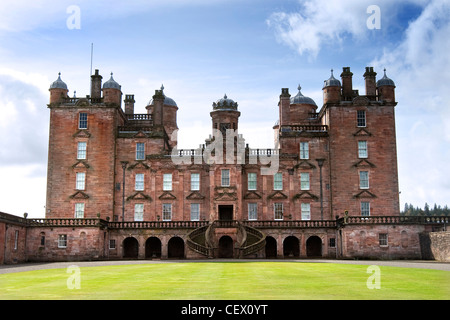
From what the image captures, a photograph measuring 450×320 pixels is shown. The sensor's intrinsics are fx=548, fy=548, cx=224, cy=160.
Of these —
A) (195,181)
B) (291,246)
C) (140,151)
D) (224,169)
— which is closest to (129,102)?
(140,151)

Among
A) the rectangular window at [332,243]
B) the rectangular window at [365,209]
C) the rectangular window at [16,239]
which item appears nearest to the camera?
the rectangular window at [16,239]

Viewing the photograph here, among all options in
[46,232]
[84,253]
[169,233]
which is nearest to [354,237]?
[169,233]

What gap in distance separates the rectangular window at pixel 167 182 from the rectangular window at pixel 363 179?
1924cm

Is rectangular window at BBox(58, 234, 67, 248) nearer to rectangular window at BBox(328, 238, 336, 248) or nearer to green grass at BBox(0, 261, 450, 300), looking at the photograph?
rectangular window at BBox(328, 238, 336, 248)

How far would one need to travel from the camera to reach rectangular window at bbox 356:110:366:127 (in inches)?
2210

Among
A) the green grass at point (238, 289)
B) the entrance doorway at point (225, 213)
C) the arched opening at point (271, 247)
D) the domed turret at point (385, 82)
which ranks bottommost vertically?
the green grass at point (238, 289)

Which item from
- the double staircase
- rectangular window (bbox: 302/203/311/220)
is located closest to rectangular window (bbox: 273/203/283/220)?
rectangular window (bbox: 302/203/311/220)

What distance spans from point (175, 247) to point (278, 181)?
1235cm

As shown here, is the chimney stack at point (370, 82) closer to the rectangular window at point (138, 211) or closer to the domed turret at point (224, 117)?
the domed turret at point (224, 117)

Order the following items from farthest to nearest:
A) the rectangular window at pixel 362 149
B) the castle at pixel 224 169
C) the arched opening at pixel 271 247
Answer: the rectangular window at pixel 362 149, the castle at pixel 224 169, the arched opening at pixel 271 247

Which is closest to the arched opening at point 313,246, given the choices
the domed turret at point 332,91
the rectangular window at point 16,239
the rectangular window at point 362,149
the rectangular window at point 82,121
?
the rectangular window at point 362,149

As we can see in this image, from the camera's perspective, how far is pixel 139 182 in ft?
185

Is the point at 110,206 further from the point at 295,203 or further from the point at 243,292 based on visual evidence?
the point at 243,292

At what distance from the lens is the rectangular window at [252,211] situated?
55344mm
